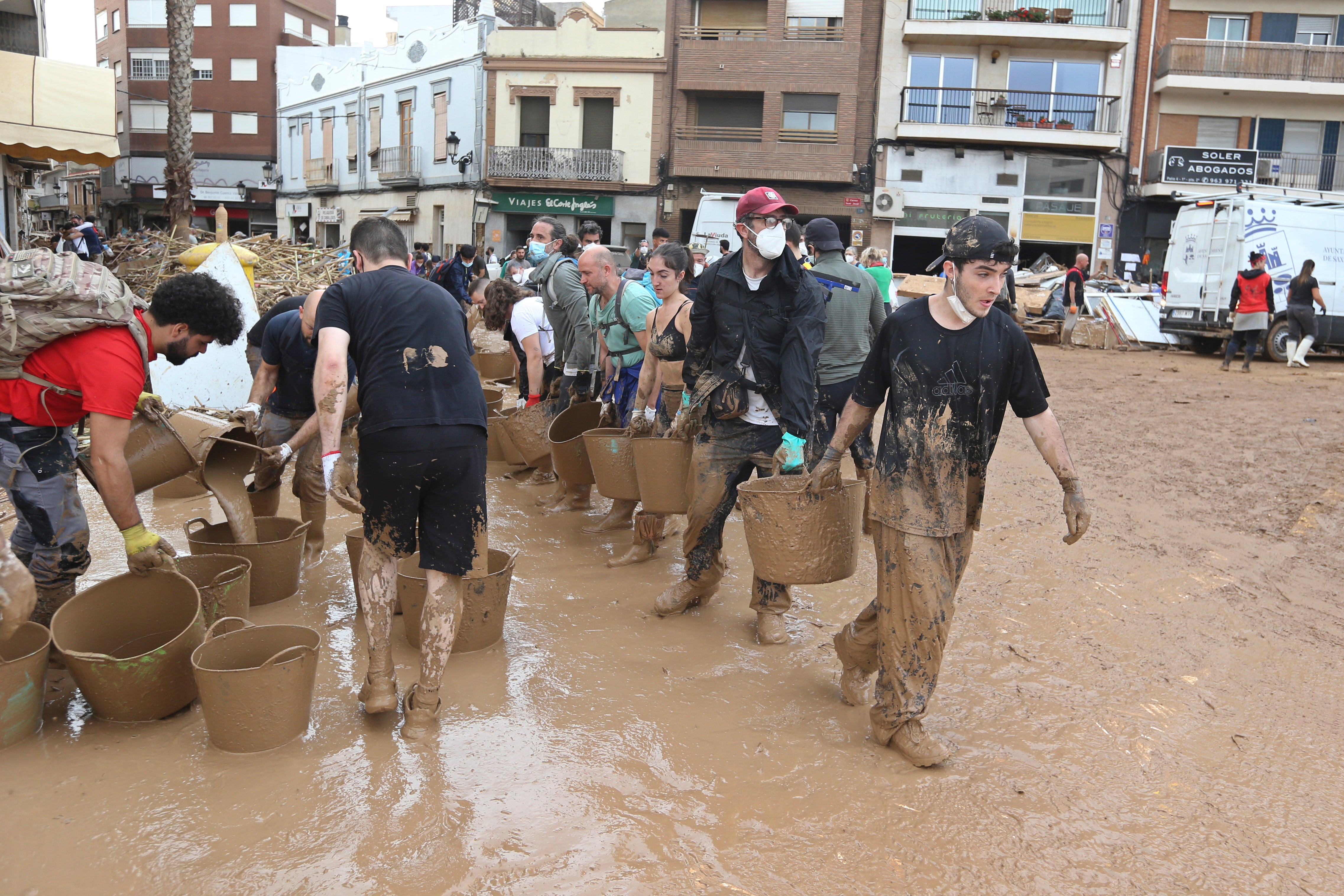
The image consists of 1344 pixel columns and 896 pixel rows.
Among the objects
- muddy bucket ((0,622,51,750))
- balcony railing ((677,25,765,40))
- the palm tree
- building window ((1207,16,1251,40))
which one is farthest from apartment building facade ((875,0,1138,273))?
muddy bucket ((0,622,51,750))

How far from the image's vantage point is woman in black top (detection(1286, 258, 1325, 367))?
1384 centimetres

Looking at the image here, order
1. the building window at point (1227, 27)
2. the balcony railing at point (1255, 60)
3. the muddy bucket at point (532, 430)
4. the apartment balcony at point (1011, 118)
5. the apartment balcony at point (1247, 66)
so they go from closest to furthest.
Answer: the muddy bucket at point (532, 430) → the apartment balcony at point (1247, 66) → the balcony railing at point (1255, 60) → the apartment balcony at point (1011, 118) → the building window at point (1227, 27)

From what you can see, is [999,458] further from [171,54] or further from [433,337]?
[171,54]

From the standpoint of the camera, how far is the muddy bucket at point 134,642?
3.19 meters

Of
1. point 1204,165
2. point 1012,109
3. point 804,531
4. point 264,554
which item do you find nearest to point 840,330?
point 804,531

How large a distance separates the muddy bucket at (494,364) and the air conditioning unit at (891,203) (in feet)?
62.0

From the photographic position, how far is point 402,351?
320 cm

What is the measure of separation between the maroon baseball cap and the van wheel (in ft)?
47.3

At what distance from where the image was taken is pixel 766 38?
27.0m

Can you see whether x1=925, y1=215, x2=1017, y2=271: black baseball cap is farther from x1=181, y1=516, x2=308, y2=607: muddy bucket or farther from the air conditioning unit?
the air conditioning unit

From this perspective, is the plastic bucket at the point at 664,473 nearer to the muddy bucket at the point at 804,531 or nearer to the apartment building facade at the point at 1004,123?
the muddy bucket at the point at 804,531

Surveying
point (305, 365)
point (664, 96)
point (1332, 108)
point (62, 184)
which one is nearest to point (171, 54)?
point (305, 365)

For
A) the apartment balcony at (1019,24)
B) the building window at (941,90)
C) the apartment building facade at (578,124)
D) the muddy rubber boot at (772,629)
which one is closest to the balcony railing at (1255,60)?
the apartment balcony at (1019,24)

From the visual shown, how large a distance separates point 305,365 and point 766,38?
25281mm
